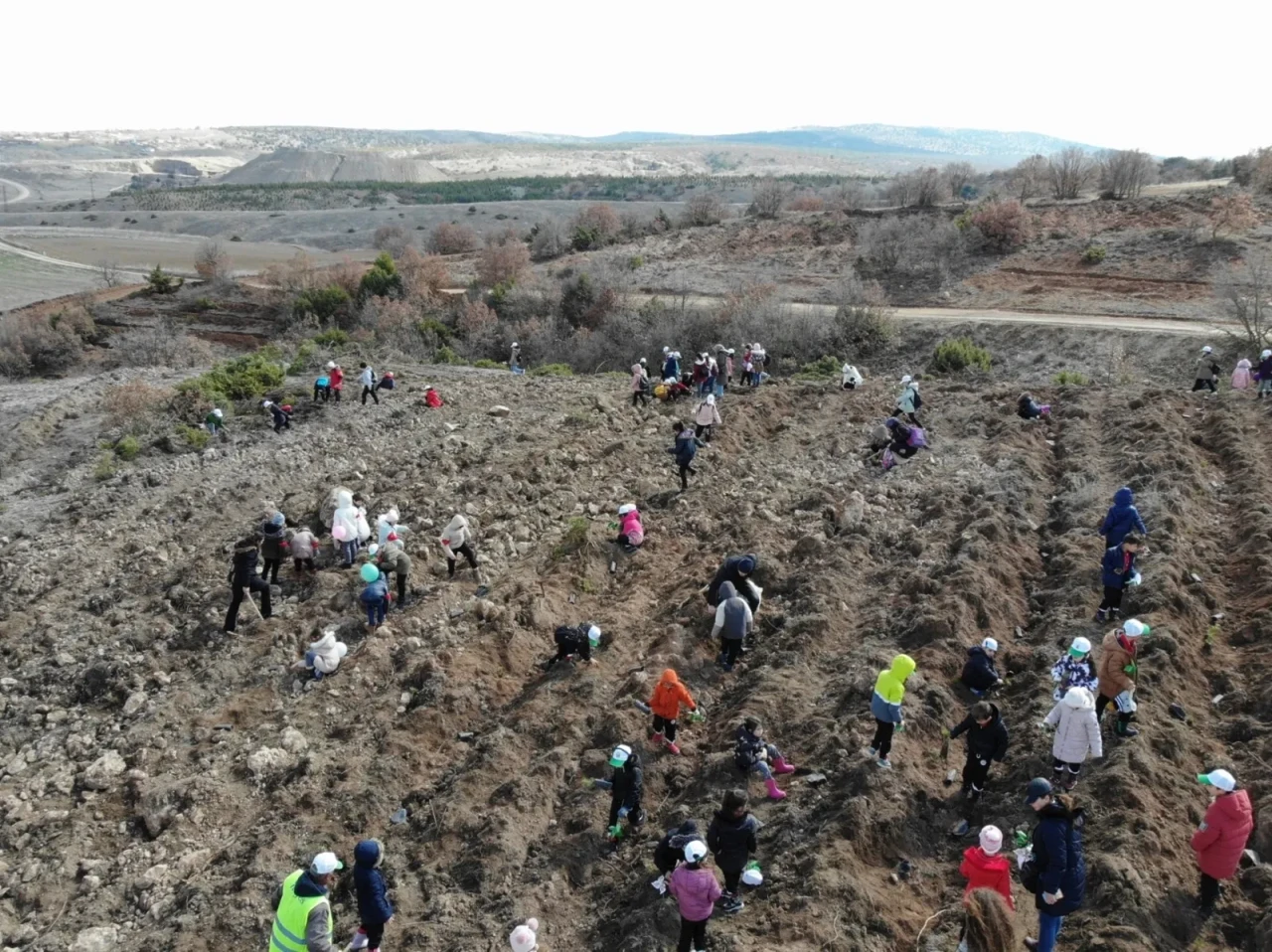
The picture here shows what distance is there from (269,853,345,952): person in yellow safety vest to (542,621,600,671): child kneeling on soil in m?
4.72

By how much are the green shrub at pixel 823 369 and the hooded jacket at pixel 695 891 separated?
64.1ft

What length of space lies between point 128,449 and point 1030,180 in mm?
49822

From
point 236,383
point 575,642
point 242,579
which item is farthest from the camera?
point 236,383

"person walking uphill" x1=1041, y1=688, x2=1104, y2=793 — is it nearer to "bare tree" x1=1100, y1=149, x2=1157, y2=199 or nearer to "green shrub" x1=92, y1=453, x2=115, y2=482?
"green shrub" x1=92, y1=453, x2=115, y2=482

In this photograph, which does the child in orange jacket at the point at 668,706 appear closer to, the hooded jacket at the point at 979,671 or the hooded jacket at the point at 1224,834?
the hooded jacket at the point at 979,671

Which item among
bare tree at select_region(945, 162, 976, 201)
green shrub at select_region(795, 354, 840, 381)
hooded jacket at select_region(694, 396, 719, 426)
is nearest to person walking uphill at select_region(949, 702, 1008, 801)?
hooded jacket at select_region(694, 396, 719, 426)

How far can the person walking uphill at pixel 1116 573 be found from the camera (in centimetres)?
1064

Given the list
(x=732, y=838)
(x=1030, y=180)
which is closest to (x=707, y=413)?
(x=732, y=838)

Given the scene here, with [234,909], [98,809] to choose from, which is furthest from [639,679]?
[98,809]

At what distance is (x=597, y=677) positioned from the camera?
10.9 metres

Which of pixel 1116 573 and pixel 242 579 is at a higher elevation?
pixel 1116 573

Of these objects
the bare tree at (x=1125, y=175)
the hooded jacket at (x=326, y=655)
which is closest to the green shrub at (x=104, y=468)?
the hooded jacket at (x=326, y=655)

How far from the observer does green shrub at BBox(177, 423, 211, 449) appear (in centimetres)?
1931

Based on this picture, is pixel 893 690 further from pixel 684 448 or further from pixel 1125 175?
pixel 1125 175
